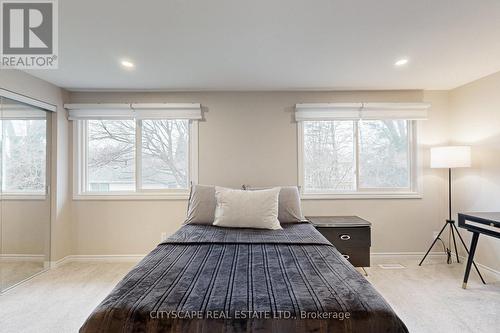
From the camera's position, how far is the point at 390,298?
96.7 inches

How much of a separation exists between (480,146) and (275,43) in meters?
2.73

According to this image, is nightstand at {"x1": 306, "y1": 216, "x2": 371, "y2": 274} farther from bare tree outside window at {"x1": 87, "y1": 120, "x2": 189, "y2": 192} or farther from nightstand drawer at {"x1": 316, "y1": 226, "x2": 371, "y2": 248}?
bare tree outside window at {"x1": 87, "y1": 120, "x2": 189, "y2": 192}

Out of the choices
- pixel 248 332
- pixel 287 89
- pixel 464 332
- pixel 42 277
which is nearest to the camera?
pixel 248 332

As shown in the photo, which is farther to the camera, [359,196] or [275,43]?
[359,196]

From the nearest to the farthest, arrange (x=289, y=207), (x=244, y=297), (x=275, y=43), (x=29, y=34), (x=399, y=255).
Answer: (x=244, y=297)
(x=29, y=34)
(x=275, y=43)
(x=289, y=207)
(x=399, y=255)

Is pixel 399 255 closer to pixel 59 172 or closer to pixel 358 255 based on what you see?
pixel 358 255

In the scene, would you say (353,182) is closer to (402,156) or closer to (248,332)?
(402,156)

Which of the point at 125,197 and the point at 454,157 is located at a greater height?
the point at 454,157

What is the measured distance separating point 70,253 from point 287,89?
11.5 feet

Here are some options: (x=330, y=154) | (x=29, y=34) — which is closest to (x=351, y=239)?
(x=330, y=154)

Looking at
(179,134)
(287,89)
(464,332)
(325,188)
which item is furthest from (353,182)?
(179,134)

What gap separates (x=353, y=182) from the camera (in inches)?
143

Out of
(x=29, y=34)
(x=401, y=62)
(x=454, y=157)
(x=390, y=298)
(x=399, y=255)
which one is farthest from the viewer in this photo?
(x=399, y=255)

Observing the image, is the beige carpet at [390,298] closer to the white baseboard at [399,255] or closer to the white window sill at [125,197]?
the white baseboard at [399,255]
